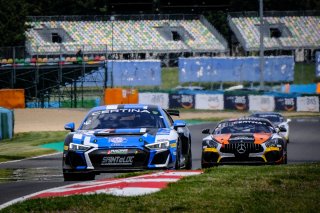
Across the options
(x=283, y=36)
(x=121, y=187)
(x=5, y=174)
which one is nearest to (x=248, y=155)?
(x=5, y=174)

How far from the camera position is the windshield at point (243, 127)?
74.6 ft

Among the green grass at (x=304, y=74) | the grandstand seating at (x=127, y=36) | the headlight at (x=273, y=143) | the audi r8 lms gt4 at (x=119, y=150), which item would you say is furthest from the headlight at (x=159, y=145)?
the grandstand seating at (x=127, y=36)

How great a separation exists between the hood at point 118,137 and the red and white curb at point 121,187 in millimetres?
2034

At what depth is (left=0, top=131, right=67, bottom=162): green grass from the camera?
30295 millimetres

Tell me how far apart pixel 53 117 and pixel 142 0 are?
15391mm

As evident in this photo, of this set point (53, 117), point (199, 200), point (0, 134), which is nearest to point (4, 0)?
point (53, 117)

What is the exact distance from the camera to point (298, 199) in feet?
39.3

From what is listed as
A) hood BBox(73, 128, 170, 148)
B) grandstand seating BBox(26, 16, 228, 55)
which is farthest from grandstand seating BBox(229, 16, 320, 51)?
hood BBox(73, 128, 170, 148)

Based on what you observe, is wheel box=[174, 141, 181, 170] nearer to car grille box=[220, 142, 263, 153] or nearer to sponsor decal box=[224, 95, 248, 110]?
car grille box=[220, 142, 263, 153]

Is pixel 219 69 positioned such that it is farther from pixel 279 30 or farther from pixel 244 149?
pixel 244 149

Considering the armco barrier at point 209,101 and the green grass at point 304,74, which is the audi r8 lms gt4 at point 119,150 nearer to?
the armco barrier at point 209,101

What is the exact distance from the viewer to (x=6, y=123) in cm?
3822

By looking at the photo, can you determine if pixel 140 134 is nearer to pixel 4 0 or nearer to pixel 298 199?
pixel 298 199

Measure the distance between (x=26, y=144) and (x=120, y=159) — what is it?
18.8 meters
